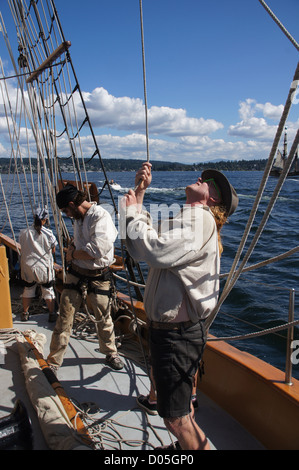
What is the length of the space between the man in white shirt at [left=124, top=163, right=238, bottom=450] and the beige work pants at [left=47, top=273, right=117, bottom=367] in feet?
4.20

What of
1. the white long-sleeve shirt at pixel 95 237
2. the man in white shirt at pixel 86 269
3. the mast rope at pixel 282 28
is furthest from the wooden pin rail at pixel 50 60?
the mast rope at pixel 282 28

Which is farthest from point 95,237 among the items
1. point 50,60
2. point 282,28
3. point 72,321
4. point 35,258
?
point 50,60

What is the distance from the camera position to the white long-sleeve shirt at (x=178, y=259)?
5.12 ft

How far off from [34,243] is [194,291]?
9.46 feet

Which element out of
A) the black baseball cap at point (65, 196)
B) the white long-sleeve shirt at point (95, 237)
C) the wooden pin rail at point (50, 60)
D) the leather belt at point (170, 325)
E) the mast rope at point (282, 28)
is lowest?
the leather belt at point (170, 325)

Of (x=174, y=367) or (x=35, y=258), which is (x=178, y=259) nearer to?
(x=174, y=367)

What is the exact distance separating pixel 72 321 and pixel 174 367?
4.75ft

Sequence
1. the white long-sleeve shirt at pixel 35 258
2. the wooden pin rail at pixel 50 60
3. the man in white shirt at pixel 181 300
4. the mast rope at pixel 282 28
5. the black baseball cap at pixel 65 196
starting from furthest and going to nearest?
the white long-sleeve shirt at pixel 35 258 → the wooden pin rail at pixel 50 60 → the black baseball cap at pixel 65 196 → the man in white shirt at pixel 181 300 → the mast rope at pixel 282 28

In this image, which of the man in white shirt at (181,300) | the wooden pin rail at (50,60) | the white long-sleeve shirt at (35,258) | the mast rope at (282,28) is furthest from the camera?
the white long-sleeve shirt at (35,258)

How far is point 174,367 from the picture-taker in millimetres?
1687

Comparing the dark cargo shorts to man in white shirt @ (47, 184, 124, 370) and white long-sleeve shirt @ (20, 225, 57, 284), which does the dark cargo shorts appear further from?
white long-sleeve shirt @ (20, 225, 57, 284)

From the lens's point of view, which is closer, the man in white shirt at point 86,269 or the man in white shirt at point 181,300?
the man in white shirt at point 181,300

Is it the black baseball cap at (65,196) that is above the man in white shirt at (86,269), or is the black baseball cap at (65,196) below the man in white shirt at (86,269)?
above

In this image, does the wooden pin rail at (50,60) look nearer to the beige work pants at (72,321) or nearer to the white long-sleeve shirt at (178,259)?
the beige work pants at (72,321)
